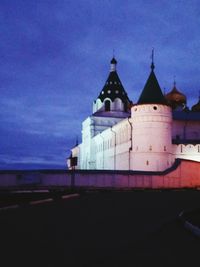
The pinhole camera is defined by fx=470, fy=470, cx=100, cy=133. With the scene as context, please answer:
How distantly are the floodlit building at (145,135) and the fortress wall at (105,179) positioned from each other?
1.38 metres

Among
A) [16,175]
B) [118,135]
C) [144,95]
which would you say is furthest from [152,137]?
[16,175]

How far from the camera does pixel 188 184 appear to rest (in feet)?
126

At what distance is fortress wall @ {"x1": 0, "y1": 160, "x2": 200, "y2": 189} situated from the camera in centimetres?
3220

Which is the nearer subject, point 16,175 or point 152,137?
point 16,175

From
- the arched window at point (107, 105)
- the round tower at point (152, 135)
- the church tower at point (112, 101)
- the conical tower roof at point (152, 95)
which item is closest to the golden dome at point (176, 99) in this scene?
the church tower at point (112, 101)

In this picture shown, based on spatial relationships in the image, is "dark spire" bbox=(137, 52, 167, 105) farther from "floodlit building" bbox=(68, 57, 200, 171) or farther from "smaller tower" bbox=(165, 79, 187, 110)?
"smaller tower" bbox=(165, 79, 187, 110)

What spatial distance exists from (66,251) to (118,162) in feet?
133

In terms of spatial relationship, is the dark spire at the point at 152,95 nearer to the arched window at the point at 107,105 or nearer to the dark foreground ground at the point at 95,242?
the arched window at the point at 107,105

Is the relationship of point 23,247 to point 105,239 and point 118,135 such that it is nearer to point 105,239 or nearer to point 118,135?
point 105,239

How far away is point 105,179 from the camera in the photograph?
113 feet

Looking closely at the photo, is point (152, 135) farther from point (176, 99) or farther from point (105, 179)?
point (176, 99)

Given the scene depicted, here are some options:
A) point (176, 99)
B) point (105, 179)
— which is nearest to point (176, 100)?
point (176, 99)

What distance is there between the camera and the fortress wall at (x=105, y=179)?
32.2 metres

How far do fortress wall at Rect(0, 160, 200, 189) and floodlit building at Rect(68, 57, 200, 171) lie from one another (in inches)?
54.3
